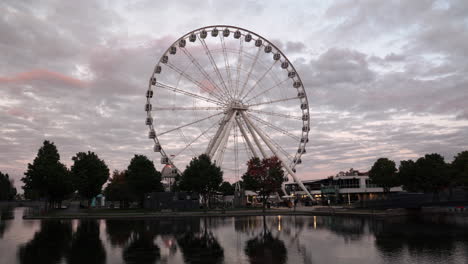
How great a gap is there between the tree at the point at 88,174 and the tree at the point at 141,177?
605cm

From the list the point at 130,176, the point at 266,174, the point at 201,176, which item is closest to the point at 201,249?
the point at 266,174

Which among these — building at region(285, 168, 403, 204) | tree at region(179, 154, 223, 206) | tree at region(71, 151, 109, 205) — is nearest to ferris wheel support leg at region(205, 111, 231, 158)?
tree at region(179, 154, 223, 206)

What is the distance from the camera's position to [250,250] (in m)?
21.0

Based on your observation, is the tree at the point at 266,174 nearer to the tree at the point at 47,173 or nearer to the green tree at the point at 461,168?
the tree at the point at 47,173

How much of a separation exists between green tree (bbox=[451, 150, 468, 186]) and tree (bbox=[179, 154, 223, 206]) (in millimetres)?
47456

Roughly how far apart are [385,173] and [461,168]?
15839mm

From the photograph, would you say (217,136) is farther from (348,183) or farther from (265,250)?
(348,183)

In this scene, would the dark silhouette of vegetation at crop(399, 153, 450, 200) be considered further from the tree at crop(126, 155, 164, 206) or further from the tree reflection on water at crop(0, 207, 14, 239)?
the tree reflection on water at crop(0, 207, 14, 239)

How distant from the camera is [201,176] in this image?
2611 inches

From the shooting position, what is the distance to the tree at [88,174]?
71625 millimetres

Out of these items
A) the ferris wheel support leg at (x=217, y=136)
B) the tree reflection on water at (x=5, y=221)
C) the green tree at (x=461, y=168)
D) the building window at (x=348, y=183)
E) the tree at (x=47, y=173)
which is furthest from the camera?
the building window at (x=348, y=183)

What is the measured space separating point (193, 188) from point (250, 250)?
1883 inches

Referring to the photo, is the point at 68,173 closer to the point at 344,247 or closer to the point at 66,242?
the point at 66,242

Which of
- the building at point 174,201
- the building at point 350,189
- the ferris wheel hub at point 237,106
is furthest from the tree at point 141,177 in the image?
the building at point 350,189
